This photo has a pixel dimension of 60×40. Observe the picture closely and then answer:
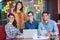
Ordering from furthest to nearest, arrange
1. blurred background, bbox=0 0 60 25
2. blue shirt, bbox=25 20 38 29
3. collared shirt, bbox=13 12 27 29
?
1. blurred background, bbox=0 0 60 25
2. collared shirt, bbox=13 12 27 29
3. blue shirt, bbox=25 20 38 29

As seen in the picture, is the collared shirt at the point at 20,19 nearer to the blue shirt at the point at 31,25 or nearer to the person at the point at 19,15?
the person at the point at 19,15

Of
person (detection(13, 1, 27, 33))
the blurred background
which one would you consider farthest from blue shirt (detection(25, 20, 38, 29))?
the blurred background

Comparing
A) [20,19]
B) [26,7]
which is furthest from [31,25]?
[26,7]

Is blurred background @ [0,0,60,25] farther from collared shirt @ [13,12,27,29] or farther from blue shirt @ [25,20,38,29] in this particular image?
blue shirt @ [25,20,38,29]

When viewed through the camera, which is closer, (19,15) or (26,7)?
(19,15)

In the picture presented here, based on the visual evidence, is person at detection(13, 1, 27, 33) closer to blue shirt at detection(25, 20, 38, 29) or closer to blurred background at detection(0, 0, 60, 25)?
blue shirt at detection(25, 20, 38, 29)

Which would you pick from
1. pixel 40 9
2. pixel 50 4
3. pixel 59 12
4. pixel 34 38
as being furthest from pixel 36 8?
pixel 34 38

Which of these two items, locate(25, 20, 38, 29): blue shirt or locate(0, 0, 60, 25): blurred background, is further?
locate(0, 0, 60, 25): blurred background

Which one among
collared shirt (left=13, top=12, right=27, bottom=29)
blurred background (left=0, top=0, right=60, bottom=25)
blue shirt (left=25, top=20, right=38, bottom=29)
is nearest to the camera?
blue shirt (left=25, top=20, right=38, bottom=29)

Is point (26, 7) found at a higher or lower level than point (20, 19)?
higher

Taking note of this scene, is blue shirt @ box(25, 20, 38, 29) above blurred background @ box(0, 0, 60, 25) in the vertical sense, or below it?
below

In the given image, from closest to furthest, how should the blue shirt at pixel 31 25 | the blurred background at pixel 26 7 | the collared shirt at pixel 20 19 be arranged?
the blue shirt at pixel 31 25 → the collared shirt at pixel 20 19 → the blurred background at pixel 26 7

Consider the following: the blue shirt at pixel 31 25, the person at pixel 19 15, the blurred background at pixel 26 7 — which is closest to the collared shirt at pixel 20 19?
the person at pixel 19 15

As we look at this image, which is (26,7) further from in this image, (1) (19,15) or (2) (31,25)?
(2) (31,25)
